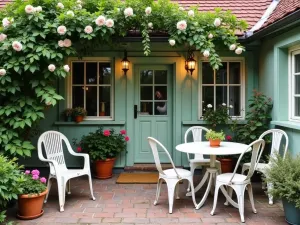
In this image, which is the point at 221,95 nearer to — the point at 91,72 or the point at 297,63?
the point at 297,63

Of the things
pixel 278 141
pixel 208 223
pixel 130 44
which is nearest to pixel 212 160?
pixel 208 223

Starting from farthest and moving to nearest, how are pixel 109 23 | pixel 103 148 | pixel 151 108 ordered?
pixel 151 108, pixel 103 148, pixel 109 23

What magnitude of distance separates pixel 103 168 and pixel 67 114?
121 centimetres

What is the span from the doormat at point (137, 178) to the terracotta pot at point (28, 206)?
169 centimetres

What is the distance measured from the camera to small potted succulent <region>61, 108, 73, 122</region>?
5555 mm

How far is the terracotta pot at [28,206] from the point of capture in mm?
3451

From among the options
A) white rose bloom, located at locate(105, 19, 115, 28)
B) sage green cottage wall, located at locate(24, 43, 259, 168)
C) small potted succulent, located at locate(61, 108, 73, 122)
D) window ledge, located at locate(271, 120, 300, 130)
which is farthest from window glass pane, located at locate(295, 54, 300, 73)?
small potted succulent, located at locate(61, 108, 73, 122)

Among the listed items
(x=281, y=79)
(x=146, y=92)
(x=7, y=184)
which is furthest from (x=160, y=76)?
(x=7, y=184)

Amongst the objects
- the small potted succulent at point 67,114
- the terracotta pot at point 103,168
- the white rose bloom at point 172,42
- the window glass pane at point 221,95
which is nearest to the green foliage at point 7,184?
the terracotta pot at point 103,168

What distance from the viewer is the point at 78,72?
19.0 feet

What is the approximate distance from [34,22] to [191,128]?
2.96 meters

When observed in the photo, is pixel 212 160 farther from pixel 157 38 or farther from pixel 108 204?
pixel 157 38

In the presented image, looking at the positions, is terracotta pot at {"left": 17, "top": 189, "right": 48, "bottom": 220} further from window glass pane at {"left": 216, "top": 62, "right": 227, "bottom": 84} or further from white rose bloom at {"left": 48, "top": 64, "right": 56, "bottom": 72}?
window glass pane at {"left": 216, "top": 62, "right": 227, "bottom": 84}

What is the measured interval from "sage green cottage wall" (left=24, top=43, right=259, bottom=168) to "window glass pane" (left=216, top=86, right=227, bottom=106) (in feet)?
1.28
